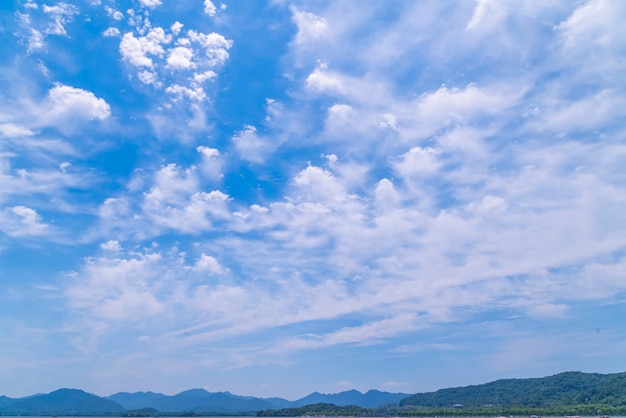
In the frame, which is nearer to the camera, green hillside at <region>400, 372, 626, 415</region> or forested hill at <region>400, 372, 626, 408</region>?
green hillside at <region>400, 372, 626, 415</region>

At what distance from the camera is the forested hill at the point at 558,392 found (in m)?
131

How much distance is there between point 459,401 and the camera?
649 ft

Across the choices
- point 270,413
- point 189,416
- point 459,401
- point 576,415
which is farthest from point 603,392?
point 189,416

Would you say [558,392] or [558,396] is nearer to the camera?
[558,396]

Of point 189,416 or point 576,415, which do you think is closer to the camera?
point 576,415

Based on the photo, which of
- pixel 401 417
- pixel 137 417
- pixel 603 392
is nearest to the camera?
pixel 603 392

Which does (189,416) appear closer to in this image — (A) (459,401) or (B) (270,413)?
(B) (270,413)

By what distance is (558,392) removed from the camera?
15288cm

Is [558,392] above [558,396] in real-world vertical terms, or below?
above

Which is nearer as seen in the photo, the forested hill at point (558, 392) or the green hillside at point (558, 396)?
the green hillside at point (558, 396)

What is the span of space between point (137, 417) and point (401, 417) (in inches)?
4494

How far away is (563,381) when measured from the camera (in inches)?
6324

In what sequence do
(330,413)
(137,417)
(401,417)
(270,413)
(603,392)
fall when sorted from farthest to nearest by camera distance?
(137,417), (270,413), (330,413), (401,417), (603,392)

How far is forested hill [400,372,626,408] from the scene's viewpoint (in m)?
131
